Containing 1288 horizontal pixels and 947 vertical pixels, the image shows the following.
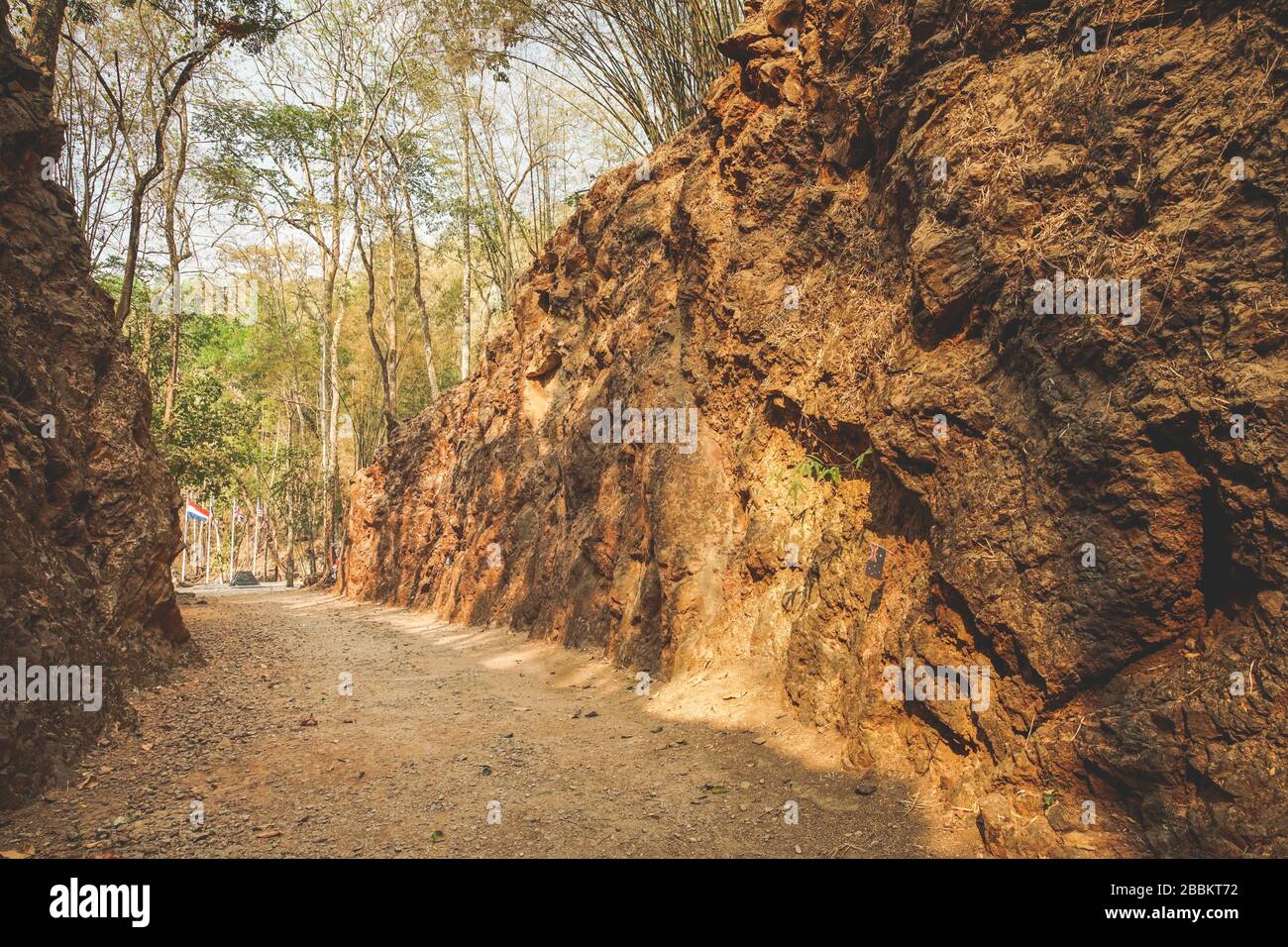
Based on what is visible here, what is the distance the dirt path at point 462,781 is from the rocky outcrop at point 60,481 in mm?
453

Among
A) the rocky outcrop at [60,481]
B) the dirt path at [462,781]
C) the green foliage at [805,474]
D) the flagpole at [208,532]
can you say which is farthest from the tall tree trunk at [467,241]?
the flagpole at [208,532]

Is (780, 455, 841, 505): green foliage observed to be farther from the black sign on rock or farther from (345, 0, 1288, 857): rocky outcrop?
the black sign on rock

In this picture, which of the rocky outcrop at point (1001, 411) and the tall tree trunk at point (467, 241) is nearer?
the rocky outcrop at point (1001, 411)

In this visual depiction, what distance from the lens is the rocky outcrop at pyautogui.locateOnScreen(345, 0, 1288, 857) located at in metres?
3.68

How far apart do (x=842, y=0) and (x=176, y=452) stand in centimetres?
1873

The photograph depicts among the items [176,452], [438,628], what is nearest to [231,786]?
[438,628]

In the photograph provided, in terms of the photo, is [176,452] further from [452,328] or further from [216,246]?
[452,328]

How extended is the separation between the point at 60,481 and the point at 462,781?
456 centimetres

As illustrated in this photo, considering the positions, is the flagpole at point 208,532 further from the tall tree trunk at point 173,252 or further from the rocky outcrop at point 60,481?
the rocky outcrop at point 60,481

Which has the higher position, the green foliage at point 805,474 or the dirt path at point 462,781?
the green foliage at point 805,474

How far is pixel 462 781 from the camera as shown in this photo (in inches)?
216

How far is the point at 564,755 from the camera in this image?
241 inches

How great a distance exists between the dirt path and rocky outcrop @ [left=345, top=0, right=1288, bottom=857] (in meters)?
0.50

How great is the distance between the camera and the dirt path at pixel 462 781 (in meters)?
4.29
